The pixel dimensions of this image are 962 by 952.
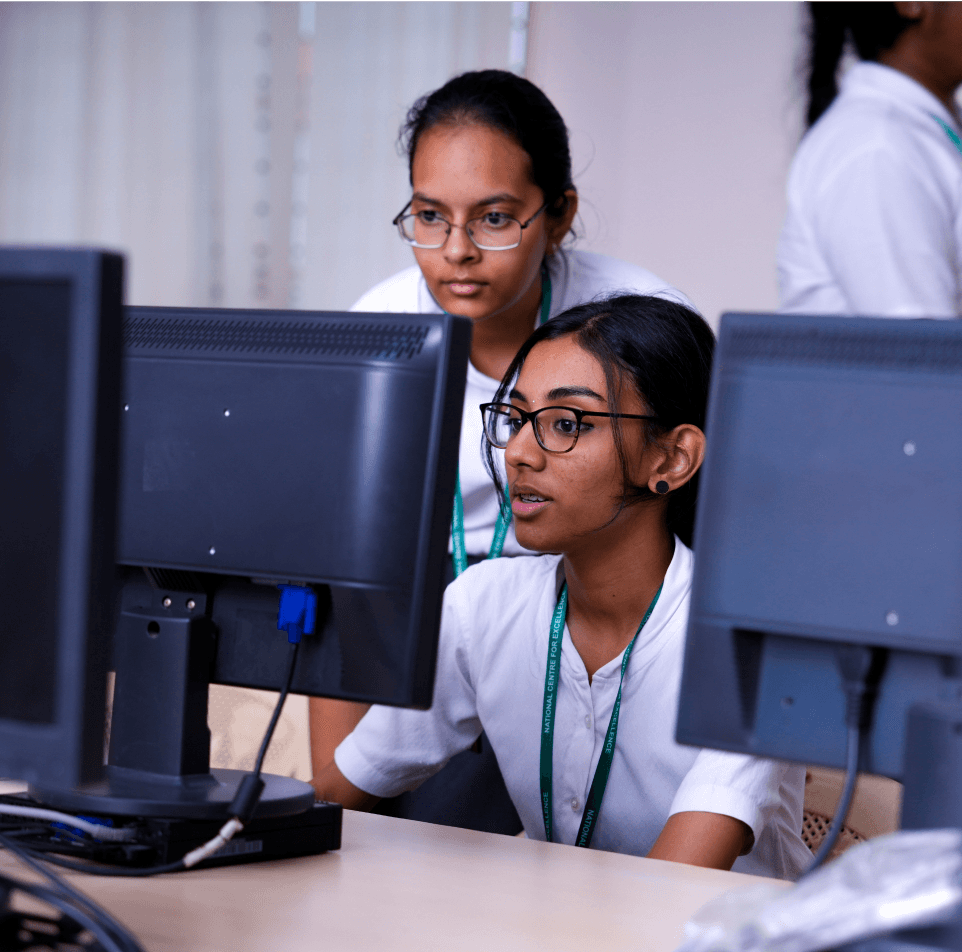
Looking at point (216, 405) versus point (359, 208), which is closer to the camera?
point (216, 405)

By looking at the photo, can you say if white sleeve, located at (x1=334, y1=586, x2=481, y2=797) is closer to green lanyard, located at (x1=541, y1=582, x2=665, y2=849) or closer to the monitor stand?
green lanyard, located at (x1=541, y1=582, x2=665, y2=849)

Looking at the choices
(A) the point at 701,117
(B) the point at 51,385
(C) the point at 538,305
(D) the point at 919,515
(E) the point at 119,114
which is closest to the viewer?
(B) the point at 51,385

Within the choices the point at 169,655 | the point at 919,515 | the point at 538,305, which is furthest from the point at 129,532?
the point at 538,305

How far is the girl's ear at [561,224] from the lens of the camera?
1.96 metres

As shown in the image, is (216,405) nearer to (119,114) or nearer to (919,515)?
(919,515)

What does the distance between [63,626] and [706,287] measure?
297cm

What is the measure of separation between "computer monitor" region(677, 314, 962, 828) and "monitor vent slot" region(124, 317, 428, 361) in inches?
11.9

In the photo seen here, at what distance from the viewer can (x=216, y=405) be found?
42.8 inches

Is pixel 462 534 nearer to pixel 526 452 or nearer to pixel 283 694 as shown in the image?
pixel 526 452

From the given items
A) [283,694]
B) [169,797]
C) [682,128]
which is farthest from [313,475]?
[682,128]

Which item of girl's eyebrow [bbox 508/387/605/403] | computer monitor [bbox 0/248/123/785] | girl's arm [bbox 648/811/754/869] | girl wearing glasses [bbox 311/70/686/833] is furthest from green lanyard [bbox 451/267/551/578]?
computer monitor [bbox 0/248/123/785]

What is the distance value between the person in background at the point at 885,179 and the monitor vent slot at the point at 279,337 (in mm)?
892

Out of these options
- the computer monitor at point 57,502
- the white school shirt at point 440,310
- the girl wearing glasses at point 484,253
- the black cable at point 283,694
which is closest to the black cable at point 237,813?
the black cable at point 283,694

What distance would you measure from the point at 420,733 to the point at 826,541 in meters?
0.79
